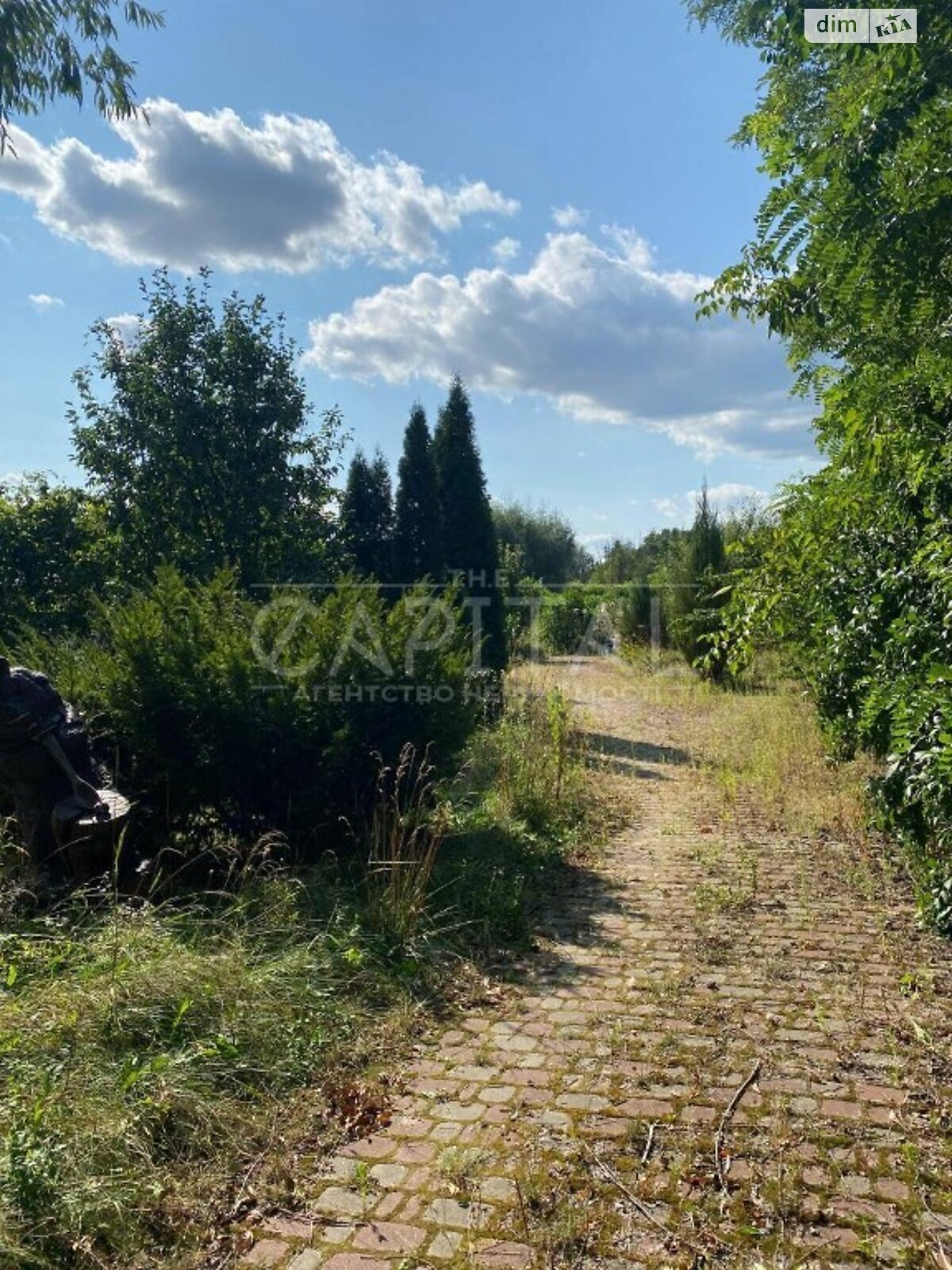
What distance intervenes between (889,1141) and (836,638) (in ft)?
8.35

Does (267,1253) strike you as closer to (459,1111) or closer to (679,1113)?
(459,1111)

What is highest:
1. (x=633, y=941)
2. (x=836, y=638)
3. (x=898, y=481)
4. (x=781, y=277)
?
(x=781, y=277)

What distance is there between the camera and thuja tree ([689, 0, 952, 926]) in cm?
304

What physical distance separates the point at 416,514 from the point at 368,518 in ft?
3.61

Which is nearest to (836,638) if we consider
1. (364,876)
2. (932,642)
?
(932,642)

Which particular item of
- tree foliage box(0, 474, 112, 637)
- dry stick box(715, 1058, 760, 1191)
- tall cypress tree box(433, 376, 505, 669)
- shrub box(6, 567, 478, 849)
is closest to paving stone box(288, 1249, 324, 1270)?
dry stick box(715, 1058, 760, 1191)

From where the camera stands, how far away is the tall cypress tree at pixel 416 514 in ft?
41.8

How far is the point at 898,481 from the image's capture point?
12.4 ft

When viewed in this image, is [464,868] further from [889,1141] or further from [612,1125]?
[889,1141]

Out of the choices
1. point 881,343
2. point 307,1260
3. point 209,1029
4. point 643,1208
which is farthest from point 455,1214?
point 881,343

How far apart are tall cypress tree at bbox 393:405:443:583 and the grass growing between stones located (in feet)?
24.2

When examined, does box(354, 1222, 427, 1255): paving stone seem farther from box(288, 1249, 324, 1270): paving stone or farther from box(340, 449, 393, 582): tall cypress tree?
box(340, 449, 393, 582): tall cypress tree

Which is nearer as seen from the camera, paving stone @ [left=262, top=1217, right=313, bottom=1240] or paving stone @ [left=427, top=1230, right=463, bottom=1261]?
paving stone @ [left=427, top=1230, right=463, bottom=1261]

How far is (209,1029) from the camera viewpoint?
3291mm
